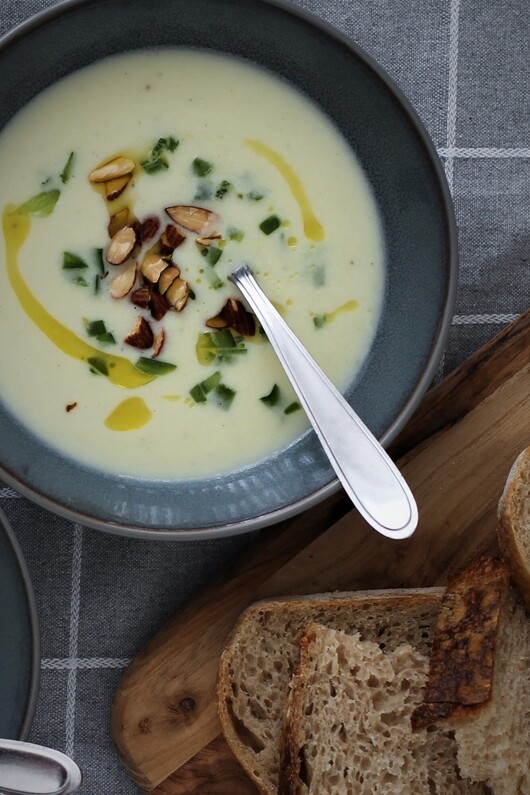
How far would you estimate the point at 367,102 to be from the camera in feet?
6.04

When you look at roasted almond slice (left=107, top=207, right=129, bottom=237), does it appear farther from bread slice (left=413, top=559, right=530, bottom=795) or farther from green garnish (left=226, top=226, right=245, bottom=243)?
bread slice (left=413, top=559, right=530, bottom=795)

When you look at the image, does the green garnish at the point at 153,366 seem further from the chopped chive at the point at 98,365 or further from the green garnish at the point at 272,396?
the green garnish at the point at 272,396

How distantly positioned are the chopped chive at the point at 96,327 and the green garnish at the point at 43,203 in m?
0.21

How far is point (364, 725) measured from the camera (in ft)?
6.22

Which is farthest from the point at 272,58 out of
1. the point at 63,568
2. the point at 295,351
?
the point at 63,568

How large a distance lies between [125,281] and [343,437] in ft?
1.62

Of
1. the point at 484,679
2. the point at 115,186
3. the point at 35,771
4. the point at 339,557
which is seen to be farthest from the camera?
the point at 339,557

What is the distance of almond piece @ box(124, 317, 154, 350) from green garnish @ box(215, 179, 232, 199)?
0.27 m

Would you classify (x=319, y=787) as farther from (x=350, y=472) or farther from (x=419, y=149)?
(x=419, y=149)

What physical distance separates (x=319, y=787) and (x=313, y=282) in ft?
3.04

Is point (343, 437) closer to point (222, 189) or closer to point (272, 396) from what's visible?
point (272, 396)

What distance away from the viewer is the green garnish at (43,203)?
187 cm

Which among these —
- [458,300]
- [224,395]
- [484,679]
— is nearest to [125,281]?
[224,395]

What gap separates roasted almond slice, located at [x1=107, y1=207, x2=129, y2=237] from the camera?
6.13 feet
